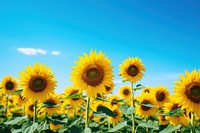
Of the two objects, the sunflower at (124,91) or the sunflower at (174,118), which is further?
the sunflower at (124,91)

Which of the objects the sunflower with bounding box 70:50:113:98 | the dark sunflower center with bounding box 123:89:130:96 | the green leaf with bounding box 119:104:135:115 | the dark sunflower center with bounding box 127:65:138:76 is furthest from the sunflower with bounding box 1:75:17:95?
the sunflower with bounding box 70:50:113:98

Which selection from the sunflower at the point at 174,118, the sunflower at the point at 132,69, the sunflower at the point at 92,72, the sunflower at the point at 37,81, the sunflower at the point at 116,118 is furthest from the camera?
the sunflower at the point at 116,118

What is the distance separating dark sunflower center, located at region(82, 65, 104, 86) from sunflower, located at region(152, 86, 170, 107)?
604 centimetres

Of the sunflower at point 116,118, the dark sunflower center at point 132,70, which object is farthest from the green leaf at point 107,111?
the sunflower at point 116,118

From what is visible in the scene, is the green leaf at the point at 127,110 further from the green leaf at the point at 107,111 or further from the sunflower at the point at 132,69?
the green leaf at the point at 107,111

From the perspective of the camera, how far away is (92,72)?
571 cm

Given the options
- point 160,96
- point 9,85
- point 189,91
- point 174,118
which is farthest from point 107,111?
point 9,85

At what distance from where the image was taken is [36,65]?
6680mm

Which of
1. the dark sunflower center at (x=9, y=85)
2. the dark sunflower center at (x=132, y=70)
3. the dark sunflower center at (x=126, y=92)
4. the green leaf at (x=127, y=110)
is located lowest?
the green leaf at (x=127, y=110)

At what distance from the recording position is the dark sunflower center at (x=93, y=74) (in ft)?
A: 18.8

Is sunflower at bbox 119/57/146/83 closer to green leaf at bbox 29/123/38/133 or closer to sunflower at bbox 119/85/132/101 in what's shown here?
sunflower at bbox 119/85/132/101

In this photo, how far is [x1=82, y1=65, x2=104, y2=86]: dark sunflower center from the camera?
18.8 ft

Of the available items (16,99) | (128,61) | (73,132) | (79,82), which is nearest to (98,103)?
(128,61)

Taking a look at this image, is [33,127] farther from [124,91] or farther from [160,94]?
[124,91]
